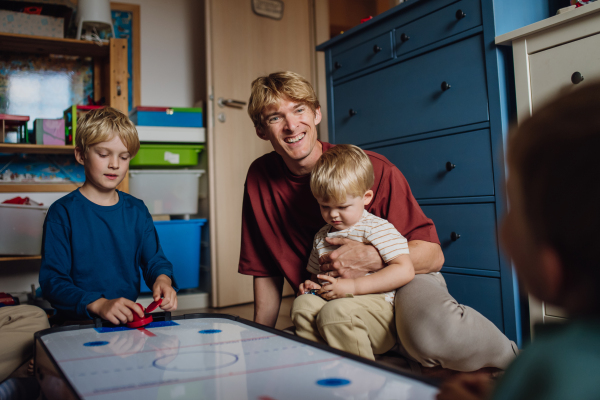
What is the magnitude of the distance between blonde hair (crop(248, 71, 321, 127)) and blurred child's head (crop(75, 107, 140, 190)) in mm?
421

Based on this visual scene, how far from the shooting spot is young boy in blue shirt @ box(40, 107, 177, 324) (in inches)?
52.3

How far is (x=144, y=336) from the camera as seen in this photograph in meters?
0.87

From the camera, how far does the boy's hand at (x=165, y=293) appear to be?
1202 millimetres

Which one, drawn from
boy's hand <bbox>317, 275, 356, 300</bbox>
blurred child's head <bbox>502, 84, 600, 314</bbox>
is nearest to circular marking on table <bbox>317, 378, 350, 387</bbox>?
blurred child's head <bbox>502, 84, 600, 314</bbox>

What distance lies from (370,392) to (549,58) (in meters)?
1.20

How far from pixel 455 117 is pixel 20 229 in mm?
2167

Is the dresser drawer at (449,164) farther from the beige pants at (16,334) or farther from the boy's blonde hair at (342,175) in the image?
the beige pants at (16,334)

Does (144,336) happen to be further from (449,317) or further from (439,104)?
(439,104)

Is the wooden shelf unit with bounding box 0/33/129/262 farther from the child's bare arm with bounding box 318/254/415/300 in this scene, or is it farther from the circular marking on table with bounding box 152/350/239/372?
the circular marking on table with bounding box 152/350/239/372

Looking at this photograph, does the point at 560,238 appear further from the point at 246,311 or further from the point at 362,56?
the point at 246,311

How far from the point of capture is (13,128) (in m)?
2.69

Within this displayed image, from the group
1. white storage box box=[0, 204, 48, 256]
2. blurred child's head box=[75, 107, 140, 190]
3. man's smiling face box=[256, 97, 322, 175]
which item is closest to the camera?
man's smiling face box=[256, 97, 322, 175]

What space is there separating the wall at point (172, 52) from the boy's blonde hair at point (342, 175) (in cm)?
237

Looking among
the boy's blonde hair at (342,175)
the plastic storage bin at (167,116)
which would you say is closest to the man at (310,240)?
the boy's blonde hair at (342,175)
